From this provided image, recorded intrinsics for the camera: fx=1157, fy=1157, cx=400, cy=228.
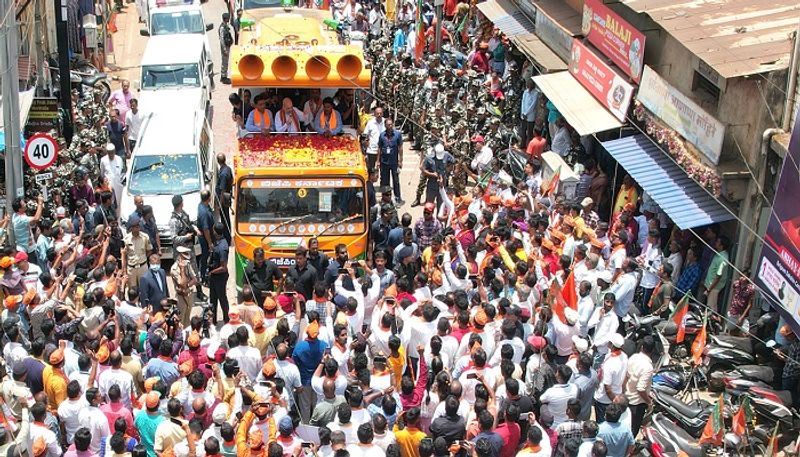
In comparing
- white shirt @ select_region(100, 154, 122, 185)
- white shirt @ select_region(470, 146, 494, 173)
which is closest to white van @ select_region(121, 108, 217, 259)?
white shirt @ select_region(100, 154, 122, 185)

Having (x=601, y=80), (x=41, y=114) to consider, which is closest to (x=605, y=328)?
(x=601, y=80)

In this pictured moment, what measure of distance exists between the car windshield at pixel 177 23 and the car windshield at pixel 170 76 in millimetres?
3948

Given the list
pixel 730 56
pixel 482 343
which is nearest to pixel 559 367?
pixel 482 343

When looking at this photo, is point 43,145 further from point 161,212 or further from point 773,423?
point 773,423

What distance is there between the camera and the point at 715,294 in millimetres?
14477

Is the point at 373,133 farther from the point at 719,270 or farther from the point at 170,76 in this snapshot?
the point at 719,270

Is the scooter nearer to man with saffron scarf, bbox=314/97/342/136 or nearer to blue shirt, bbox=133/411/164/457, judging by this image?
blue shirt, bbox=133/411/164/457

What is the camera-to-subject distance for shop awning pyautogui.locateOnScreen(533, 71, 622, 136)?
17.8 meters

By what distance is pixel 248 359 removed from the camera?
11.3 metres

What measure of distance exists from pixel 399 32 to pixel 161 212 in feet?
42.8

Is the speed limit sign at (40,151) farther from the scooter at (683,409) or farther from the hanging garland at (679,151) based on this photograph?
the scooter at (683,409)

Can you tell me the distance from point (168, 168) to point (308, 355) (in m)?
7.56

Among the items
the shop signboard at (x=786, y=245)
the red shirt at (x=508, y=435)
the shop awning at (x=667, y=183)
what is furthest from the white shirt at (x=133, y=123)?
the red shirt at (x=508, y=435)

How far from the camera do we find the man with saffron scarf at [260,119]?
54.1ft
